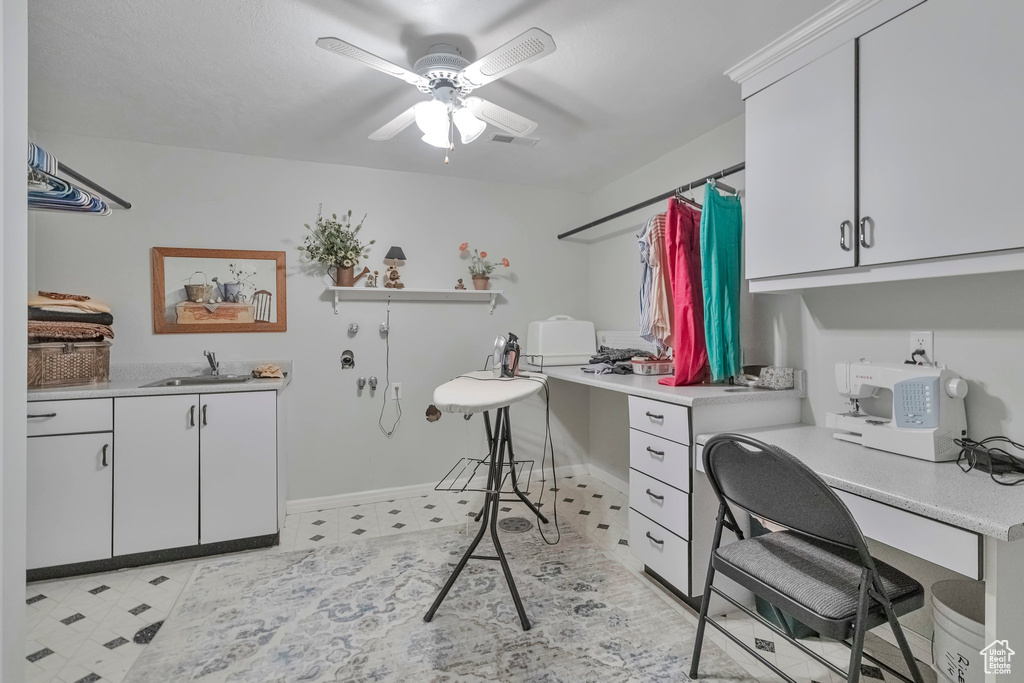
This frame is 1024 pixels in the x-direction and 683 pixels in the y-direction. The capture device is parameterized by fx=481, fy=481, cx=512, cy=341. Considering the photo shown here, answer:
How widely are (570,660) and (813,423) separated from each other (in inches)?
57.3

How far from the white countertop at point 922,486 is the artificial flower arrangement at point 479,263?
7.52 feet

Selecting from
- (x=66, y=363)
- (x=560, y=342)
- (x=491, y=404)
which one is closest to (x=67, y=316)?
(x=66, y=363)

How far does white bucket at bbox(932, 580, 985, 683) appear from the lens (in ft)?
4.34

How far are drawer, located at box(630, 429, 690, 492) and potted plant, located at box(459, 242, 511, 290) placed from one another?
171cm

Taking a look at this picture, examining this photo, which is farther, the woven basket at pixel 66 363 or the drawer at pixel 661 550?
the woven basket at pixel 66 363

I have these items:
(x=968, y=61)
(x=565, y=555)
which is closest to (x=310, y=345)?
(x=565, y=555)

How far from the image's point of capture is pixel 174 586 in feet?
7.45

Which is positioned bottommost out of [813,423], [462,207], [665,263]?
[813,423]

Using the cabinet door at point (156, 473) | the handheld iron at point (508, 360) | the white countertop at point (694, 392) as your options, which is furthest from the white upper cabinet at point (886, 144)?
the cabinet door at point (156, 473)

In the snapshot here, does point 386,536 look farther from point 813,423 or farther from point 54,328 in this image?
point 813,423

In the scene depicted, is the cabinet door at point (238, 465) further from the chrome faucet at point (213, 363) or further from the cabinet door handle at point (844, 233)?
the cabinet door handle at point (844, 233)

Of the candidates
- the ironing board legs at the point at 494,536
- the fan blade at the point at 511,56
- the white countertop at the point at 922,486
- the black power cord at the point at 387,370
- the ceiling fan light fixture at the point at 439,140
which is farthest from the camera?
the black power cord at the point at 387,370

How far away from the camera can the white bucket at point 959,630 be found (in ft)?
4.34

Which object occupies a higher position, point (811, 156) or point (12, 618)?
point (811, 156)
